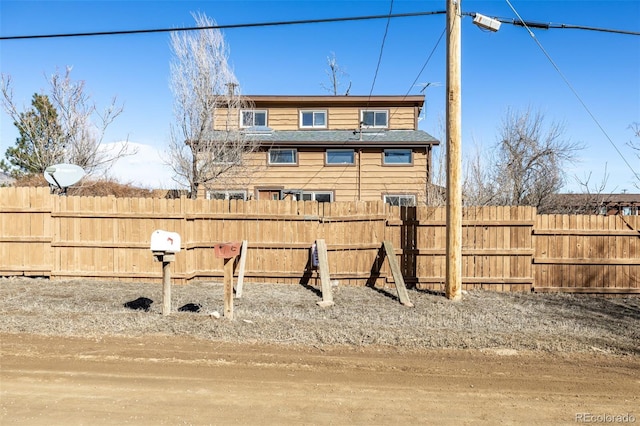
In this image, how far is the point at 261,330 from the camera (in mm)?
6691

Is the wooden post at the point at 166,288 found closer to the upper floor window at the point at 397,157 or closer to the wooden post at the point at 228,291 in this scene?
the wooden post at the point at 228,291

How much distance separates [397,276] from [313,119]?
14606 millimetres

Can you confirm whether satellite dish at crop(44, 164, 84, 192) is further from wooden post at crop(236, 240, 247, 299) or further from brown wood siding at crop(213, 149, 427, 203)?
brown wood siding at crop(213, 149, 427, 203)

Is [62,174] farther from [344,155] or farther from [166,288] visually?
[344,155]

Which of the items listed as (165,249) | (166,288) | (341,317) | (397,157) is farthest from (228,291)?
(397,157)

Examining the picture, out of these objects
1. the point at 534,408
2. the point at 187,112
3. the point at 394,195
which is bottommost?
the point at 534,408

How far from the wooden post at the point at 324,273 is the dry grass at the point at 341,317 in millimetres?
236

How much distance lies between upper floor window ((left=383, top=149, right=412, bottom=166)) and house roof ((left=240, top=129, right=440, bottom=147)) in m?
0.50

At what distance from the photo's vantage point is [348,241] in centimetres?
1087

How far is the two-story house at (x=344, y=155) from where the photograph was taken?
20.8 m

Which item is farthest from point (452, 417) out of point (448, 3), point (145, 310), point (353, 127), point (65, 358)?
point (353, 127)

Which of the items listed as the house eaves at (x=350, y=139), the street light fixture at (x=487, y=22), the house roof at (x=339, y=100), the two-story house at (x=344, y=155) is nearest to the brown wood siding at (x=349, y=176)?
the two-story house at (x=344, y=155)

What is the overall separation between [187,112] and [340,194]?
8304mm

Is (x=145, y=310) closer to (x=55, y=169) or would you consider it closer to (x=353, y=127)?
(x=55, y=169)
